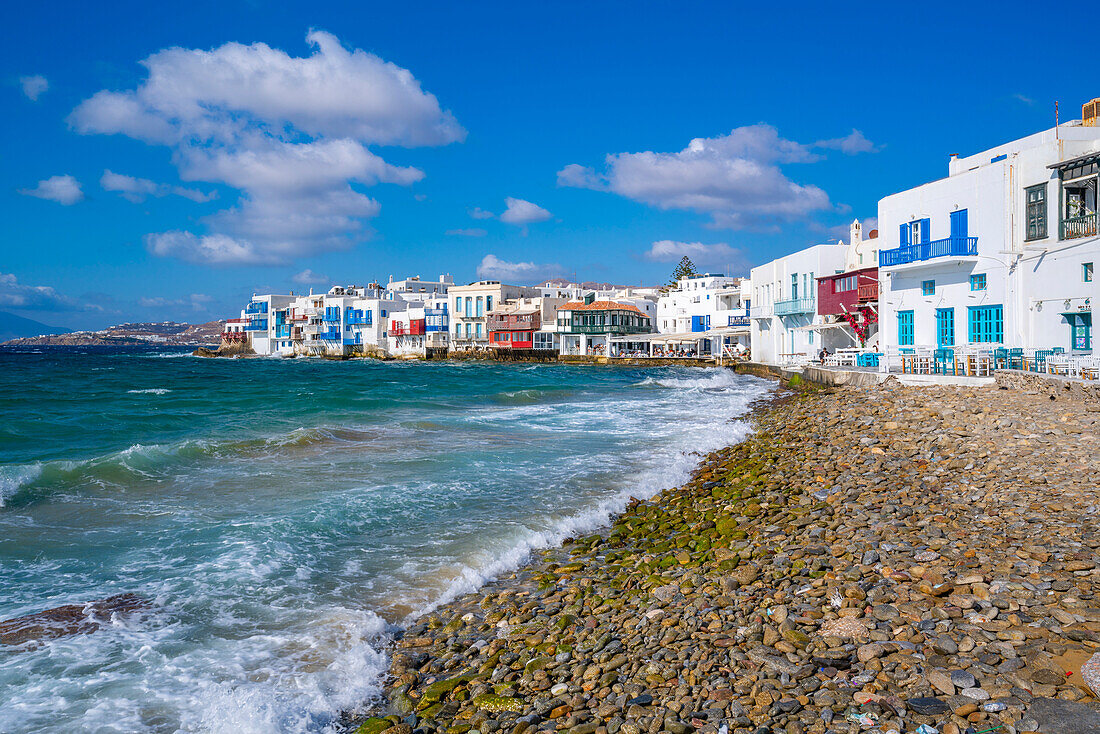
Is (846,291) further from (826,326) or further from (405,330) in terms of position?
(405,330)

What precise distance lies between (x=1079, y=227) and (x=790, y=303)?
1830cm

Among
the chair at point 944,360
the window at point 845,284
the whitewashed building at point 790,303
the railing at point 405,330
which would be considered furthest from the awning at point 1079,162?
the railing at point 405,330

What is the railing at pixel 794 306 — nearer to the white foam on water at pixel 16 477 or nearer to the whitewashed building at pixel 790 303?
the whitewashed building at pixel 790 303

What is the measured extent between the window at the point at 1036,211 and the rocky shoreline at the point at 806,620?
1102 centimetres

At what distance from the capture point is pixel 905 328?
893 inches

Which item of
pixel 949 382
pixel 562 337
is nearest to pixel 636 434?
pixel 949 382

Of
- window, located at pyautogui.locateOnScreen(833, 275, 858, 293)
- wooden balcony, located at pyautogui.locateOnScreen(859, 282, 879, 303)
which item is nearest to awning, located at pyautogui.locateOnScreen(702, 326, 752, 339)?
window, located at pyautogui.locateOnScreen(833, 275, 858, 293)

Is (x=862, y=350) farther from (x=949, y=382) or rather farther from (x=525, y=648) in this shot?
(x=525, y=648)

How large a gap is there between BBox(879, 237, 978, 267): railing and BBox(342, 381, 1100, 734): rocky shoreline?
11792mm

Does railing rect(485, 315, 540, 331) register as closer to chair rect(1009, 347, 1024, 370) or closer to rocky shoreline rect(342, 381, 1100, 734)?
chair rect(1009, 347, 1024, 370)

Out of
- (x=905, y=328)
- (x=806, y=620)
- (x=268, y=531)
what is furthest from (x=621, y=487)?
(x=905, y=328)

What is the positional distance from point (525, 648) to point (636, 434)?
1282 centimetres

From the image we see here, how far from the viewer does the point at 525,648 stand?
18.9ft

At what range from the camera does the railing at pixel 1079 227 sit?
16516 millimetres
